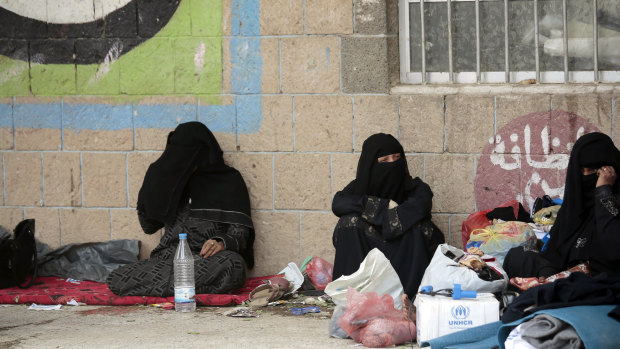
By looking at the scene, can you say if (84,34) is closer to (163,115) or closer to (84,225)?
(163,115)

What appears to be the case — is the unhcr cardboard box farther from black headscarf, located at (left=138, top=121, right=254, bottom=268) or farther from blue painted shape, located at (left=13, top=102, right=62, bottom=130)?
blue painted shape, located at (left=13, top=102, right=62, bottom=130)

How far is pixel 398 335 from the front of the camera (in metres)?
4.31

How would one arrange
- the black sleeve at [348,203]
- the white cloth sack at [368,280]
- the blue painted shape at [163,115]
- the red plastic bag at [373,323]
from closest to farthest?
1. the red plastic bag at [373,323]
2. the white cloth sack at [368,280]
3. the black sleeve at [348,203]
4. the blue painted shape at [163,115]

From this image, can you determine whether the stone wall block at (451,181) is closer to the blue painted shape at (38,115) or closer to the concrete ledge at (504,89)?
the concrete ledge at (504,89)

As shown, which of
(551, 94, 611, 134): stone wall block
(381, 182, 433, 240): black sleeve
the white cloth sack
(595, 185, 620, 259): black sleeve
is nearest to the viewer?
(595, 185, 620, 259): black sleeve

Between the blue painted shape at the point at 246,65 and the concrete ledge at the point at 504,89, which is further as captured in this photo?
the blue painted shape at the point at 246,65

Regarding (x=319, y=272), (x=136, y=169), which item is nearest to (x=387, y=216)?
(x=319, y=272)

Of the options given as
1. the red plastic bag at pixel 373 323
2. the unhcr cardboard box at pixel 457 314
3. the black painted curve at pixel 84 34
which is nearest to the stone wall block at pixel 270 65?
the black painted curve at pixel 84 34

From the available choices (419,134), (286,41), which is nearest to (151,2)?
(286,41)

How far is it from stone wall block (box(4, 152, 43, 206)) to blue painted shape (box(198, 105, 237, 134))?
129 centimetres

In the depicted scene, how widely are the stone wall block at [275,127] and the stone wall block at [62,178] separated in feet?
4.34


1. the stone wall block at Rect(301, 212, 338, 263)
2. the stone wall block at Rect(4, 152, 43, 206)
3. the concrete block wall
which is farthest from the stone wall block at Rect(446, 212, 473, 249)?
the stone wall block at Rect(4, 152, 43, 206)

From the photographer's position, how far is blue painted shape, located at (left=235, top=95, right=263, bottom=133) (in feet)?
19.9

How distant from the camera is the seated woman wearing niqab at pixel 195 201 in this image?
5840mm
